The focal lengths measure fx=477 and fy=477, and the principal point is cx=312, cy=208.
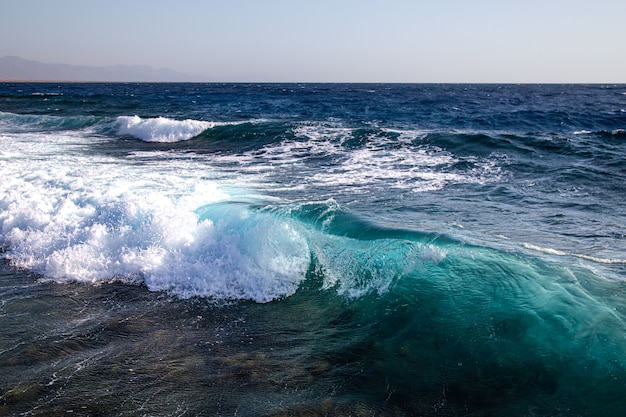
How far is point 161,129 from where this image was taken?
23844 millimetres

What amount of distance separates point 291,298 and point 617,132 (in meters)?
22.1

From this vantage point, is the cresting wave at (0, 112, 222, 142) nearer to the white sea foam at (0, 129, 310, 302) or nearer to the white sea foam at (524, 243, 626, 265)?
the white sea foam at (0, 129, 310, 302)

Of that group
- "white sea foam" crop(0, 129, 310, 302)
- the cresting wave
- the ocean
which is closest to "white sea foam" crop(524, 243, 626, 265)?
the ocean

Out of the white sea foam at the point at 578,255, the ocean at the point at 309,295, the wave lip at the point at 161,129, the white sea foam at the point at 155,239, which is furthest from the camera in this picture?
the wave lip at the point at 161,129

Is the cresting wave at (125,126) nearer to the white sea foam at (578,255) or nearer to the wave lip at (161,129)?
the wave lip at (161,129)

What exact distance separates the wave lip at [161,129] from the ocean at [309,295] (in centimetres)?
986

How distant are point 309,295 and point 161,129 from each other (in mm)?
19546

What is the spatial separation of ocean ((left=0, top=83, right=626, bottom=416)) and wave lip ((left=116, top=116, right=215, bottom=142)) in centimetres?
986

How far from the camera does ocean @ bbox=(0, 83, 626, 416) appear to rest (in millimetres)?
4441

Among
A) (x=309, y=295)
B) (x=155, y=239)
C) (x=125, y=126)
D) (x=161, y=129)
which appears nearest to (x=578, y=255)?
(x=309, y=295)

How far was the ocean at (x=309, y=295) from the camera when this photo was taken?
4.44m

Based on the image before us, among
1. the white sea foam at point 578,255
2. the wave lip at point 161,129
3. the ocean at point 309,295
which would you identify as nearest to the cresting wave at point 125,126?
the wave lip at point 161,129

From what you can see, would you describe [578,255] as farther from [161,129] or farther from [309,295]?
[161,129]

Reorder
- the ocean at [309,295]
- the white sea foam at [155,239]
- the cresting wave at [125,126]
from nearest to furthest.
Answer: the ocean at [309,295] < the white sea foam at [155,239] < the cresting wave at [125,126]
